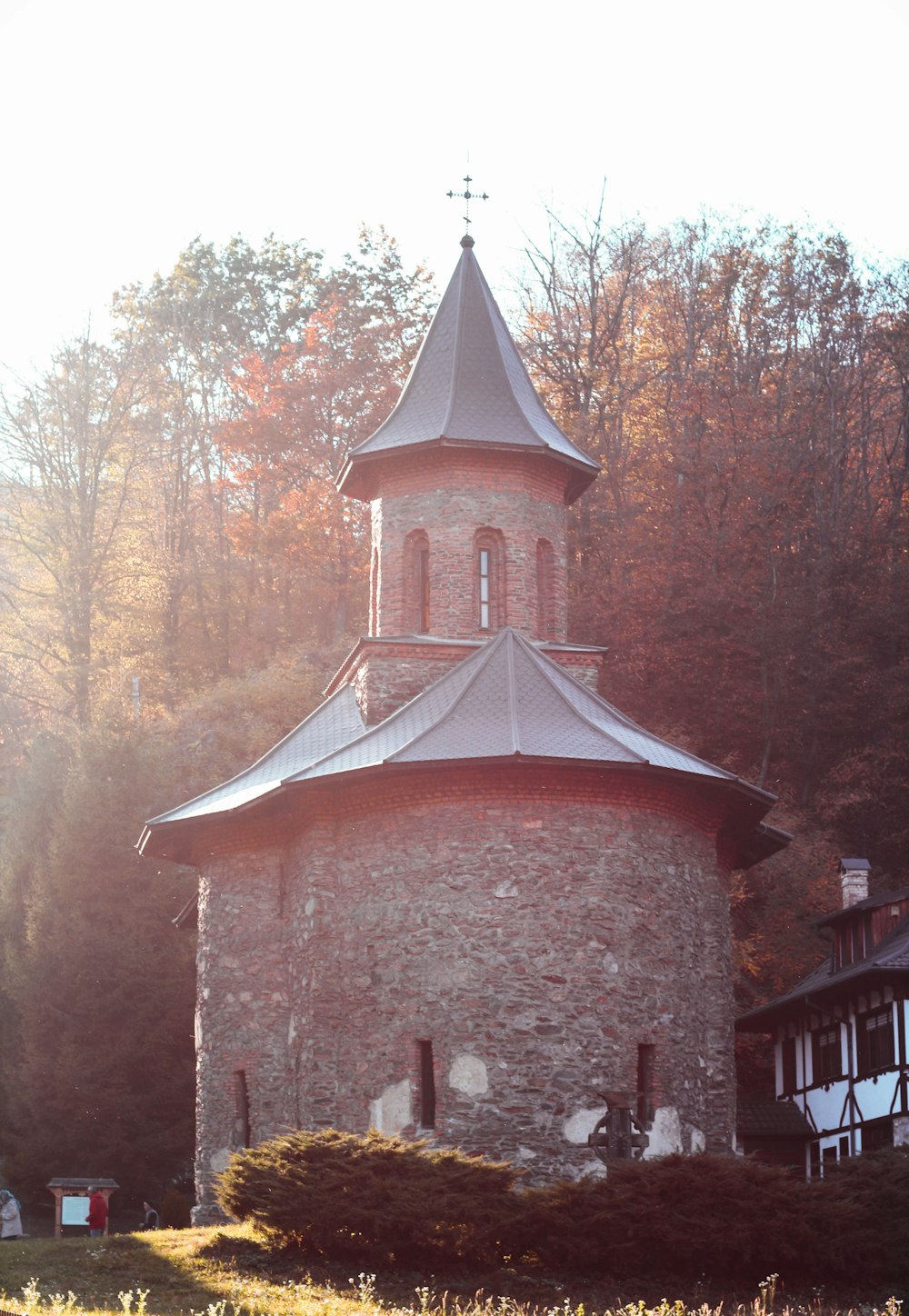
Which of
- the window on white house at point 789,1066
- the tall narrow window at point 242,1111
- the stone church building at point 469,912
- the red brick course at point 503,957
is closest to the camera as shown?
the red brick course at point 503,957

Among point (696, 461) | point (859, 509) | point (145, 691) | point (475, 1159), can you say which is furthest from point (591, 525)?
point (475, 1159)

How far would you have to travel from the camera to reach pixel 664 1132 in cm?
1942

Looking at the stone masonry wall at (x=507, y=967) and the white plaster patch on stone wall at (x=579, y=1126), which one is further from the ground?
the stone masonry wall at (x=507, y=967)

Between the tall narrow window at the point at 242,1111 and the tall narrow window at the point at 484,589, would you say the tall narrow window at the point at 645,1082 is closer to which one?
the tall narrow window at the point at 242,1111

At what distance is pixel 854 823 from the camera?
36.5 m

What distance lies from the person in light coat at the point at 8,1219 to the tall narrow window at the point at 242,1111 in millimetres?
3119

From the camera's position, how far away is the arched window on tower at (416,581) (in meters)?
24.8

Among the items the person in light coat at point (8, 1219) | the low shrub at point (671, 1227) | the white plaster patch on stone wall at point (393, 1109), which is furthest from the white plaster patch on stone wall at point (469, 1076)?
the person in light coat at point (8, 1219)

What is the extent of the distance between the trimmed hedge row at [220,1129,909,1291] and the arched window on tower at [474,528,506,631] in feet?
32.3

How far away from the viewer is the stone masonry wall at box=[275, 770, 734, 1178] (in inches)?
741

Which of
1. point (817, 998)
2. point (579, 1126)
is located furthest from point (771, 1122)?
point (579, 1126)

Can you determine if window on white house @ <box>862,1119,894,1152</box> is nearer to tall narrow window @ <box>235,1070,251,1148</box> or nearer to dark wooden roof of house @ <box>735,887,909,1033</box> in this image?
dark wooden roof of house @ <box>735,887,909,1033</box>

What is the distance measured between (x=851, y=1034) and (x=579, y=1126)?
867 centimetres

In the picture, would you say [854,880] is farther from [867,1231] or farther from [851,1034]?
[867,1231]
